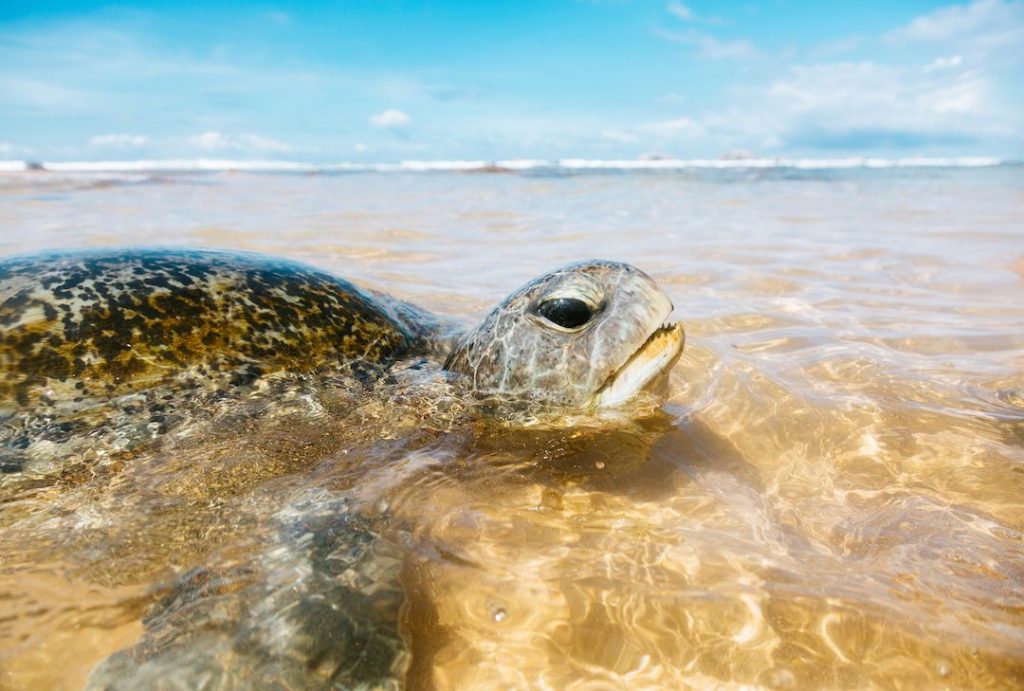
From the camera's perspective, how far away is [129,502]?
227cm

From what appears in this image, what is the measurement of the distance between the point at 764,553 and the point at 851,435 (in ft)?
3.65

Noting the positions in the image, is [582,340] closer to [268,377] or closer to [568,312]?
[568,312]

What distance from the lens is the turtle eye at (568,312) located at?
2893mm

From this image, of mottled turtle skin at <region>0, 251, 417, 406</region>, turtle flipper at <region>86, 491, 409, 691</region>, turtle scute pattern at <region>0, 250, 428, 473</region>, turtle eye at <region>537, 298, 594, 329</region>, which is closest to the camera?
turtle flipper at <region>86, 491, 409, 691</region>

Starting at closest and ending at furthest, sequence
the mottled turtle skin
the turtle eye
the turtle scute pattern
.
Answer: the turtle scute pattern
the mottled turtle skin
the turtle eye

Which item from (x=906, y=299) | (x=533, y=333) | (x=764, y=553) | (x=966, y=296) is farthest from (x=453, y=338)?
(x=966, y=296)

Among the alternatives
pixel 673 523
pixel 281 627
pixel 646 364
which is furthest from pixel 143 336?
pixel 673 523

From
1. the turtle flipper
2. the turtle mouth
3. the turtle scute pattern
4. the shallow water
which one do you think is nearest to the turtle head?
the turtle mouth

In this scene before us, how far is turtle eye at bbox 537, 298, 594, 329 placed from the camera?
9.49ft

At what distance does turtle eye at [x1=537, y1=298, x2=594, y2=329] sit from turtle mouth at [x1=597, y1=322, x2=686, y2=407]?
29 centimetres

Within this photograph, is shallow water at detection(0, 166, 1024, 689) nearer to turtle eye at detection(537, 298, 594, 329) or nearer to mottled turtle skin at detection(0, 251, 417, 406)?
mottled turtle skin at detection(0, 251, 417, 406)

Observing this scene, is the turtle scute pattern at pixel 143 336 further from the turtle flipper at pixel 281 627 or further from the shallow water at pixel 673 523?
the turtle flipper at pixel 281 627

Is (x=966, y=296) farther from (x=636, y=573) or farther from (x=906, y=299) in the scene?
(x=636, y=573)

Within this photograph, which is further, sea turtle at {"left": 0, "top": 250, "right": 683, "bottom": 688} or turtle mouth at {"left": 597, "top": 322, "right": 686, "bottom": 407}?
Answer: turtle mouth at {"left": 597, "top": 322, "right": 686, "bottom": 407}
